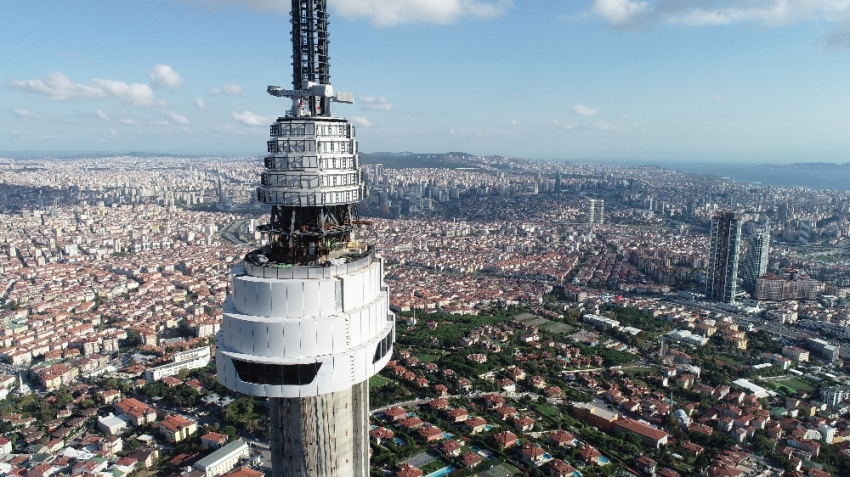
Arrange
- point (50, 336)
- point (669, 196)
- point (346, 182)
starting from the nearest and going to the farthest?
point (346, 182) < point (50, 336) < point (669, 196)

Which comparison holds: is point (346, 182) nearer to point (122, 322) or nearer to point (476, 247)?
point (122, 322)

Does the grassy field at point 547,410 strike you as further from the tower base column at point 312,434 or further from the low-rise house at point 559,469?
the tower base column at point 312,434

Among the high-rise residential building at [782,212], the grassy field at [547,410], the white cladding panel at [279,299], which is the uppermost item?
the white cladding panel at [279,299]

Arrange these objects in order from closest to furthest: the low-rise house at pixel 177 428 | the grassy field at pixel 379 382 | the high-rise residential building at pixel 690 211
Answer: the low-rise house at pixel 177 428
the grassy field at pixel 379 382
the high-rise residential building at pixel 690 211

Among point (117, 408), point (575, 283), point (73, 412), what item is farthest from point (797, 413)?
point (73, 412)

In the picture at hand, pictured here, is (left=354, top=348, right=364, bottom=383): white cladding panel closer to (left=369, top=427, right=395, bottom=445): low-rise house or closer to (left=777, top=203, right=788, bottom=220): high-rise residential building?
(left=369, top=427, right=395, bottom=445): low-rise house

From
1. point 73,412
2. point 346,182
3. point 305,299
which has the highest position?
point 346,182

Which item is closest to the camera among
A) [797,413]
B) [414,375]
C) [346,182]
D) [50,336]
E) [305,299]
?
[305,299]

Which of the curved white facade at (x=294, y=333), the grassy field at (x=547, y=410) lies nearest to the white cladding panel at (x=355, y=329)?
the curved white facade at (x=294, y=333)
